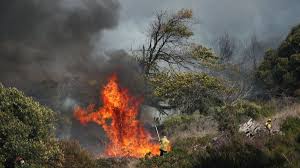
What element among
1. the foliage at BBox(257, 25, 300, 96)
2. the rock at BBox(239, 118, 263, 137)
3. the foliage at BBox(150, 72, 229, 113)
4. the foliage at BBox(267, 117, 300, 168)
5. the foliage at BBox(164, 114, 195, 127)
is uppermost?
the foliage at BBox(257, 25, 300, 96)

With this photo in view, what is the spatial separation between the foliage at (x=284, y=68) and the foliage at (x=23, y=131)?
2451 centimetres

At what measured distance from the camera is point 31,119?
12.5 meters

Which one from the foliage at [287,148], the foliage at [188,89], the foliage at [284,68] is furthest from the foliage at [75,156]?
the foliage at [284,68]

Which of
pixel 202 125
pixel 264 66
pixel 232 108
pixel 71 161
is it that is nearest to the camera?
pixel 71 161

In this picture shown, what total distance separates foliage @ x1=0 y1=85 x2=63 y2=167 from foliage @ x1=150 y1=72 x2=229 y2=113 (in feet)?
60.0

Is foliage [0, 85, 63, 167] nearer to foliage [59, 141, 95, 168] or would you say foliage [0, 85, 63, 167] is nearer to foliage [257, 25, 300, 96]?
foliage [59, 141, 95, 168]

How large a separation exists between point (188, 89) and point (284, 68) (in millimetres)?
9367

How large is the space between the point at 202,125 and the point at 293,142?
60.0 ft

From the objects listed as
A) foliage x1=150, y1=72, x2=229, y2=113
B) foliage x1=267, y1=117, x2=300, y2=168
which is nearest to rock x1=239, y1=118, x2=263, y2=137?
foliage x1=267, y1=117, x2=300, y2=168

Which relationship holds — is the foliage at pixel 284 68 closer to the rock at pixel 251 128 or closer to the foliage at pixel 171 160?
the rock at pixel 251 128

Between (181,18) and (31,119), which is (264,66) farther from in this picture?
(31,119)

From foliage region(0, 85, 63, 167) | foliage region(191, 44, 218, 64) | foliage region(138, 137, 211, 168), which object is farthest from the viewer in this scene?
foliage region(191, 44, 218, 64)

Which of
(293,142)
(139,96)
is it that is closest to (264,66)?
(139,96)

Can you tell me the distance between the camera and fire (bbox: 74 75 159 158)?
26.3m
